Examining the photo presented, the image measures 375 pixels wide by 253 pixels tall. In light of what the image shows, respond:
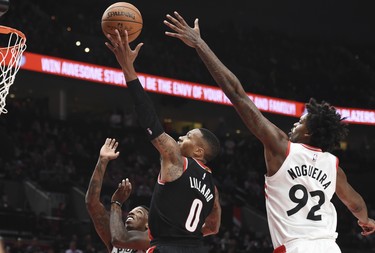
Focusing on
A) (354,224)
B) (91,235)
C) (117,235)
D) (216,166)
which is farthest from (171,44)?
(117,235)

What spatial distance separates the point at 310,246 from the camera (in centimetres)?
399

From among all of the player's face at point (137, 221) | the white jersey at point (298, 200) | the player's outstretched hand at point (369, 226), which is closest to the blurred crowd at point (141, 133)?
the player's face at point (137, 221)

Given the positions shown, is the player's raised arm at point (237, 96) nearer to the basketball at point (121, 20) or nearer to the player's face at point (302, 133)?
the player's face at point (302, 133)

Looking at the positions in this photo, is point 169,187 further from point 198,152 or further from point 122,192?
point 122,192

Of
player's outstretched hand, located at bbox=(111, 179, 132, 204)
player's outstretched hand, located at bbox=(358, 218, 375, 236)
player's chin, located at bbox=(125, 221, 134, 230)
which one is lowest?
player's chin, located at bbox=(125, 221, 134, 230)

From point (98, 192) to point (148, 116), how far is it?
4.13 feet

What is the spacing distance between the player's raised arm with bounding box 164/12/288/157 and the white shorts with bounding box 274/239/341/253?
1.72 ft

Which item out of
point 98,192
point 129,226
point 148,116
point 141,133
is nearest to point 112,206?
point 98,192

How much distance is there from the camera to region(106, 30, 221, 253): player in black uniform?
13.7ft

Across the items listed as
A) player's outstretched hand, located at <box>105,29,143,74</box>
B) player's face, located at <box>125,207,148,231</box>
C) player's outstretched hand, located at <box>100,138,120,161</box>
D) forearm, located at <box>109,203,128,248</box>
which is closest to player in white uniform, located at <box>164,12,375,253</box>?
player's outstretched hand, located at <box>105,29,143,74</box>

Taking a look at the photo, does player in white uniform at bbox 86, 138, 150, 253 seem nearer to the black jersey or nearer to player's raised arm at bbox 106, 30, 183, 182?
the black jersey

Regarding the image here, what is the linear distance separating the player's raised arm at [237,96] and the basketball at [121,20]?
26.7 inches

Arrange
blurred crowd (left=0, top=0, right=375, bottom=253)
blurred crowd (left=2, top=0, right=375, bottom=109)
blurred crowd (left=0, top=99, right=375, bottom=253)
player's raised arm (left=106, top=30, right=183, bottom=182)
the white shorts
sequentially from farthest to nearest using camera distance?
blurred crowd (left=2, top=0, right=375, bottom=109)
blurred crowd (left=0, top=0, right=375, bottom=253)
blurred crowd (left=0, top=99, right=375, bottom=253)
player's raised arm (left=106, top=30, right=183, bottom=182)
the white shorts

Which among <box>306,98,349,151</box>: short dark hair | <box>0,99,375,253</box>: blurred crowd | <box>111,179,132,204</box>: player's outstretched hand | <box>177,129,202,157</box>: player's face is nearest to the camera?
<box>306,98,349,151</box>: short dark hair
